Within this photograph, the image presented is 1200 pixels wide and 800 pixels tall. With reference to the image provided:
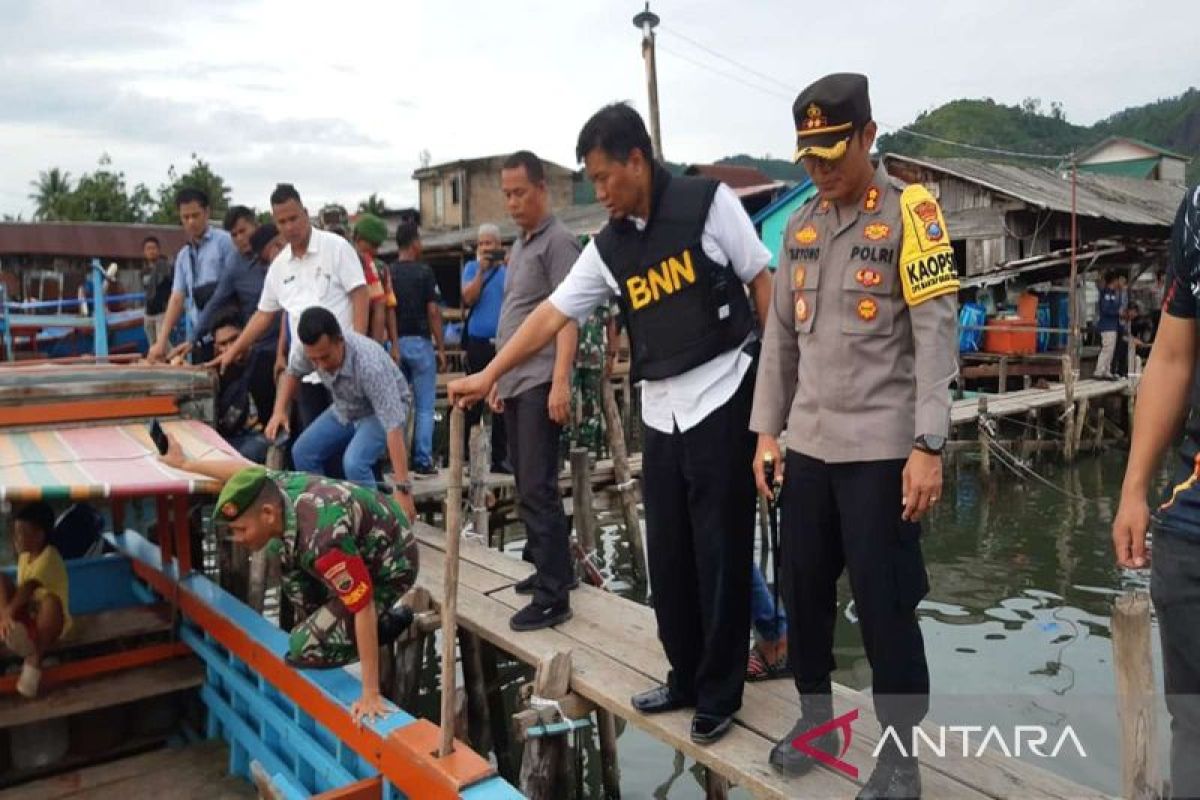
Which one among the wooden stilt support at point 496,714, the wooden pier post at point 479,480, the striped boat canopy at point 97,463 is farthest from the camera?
the wooden pier post at point 479,480

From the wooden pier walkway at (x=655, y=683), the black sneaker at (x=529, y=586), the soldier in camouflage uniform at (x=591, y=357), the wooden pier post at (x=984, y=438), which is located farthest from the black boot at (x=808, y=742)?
the wooden pier post at (x=984, y=438)

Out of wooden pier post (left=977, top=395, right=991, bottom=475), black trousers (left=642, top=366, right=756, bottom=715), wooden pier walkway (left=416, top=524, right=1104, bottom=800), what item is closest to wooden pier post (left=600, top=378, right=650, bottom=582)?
wooden pier walkway (left=416, top=524, right=1104, bottom=800)

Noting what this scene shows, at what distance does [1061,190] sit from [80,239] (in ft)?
70.3

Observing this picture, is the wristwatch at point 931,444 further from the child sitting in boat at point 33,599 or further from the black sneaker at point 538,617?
the child sitting in boat at point 33,599

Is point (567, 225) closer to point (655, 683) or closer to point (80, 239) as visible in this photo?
point (80, 239)

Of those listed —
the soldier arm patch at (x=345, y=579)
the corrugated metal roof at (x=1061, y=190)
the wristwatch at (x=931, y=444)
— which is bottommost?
the soldier arm patch at (x=345, y=579)

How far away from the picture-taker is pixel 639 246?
10.0ft

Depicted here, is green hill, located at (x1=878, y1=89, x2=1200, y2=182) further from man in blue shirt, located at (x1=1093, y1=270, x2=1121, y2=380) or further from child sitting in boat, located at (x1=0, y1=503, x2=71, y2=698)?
child sitting in boat, located at (x1=0, y1=503, x2=71, y2=698)

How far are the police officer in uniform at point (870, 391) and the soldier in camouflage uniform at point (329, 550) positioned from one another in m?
1.92

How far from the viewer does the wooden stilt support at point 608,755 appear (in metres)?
5.41

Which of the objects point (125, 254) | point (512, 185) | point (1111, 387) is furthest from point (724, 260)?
point (125, 254)

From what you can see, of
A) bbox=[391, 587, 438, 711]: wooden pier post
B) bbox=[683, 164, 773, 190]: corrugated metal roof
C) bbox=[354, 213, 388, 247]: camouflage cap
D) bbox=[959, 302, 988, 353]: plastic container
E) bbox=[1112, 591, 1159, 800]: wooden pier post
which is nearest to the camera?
bbox=[1112, 591, 1159, 800]: wooden pier post

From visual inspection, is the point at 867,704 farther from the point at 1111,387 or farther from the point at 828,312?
the point at 1111,387

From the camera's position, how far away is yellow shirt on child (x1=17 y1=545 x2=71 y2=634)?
539cm
